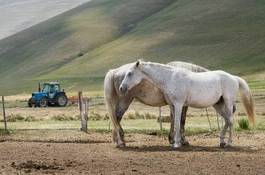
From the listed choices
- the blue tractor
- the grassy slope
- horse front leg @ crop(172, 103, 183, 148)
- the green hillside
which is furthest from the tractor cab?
the grassy slope

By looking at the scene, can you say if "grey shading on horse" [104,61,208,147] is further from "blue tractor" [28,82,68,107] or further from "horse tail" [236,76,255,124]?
"blue tractor" [28,82,68,107]

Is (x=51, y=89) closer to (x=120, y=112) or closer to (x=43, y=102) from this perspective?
(x=43, y=102)

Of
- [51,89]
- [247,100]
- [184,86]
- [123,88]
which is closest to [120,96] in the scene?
[123,88]

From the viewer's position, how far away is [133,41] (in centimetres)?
13138

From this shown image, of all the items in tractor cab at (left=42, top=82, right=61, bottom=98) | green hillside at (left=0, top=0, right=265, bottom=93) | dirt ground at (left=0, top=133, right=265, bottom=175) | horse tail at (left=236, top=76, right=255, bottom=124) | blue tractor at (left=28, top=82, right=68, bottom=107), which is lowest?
dirt ground at (left=0, top=133, right=265, bottom=175)

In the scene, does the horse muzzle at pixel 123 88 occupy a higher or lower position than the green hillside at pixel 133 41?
lower

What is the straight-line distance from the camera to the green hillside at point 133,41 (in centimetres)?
10800

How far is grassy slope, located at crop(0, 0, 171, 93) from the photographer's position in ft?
447

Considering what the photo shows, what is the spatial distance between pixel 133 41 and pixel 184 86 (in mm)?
113645

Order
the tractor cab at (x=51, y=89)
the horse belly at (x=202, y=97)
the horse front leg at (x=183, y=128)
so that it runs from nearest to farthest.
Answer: the horse belly at (x=202, y=97) → the horse front leg at (x=183, y=128) → the tractor cab at (x=51, y=89)

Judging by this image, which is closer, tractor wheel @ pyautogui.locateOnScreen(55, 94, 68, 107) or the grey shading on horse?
the grey shading on horse

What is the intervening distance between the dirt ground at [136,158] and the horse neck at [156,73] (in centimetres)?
180

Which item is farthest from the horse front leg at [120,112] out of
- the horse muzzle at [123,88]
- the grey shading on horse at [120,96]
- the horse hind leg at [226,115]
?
the horse hind leg at [226,115]

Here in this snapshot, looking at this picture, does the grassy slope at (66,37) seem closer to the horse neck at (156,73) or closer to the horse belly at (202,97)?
the horse neck at (156,73)
